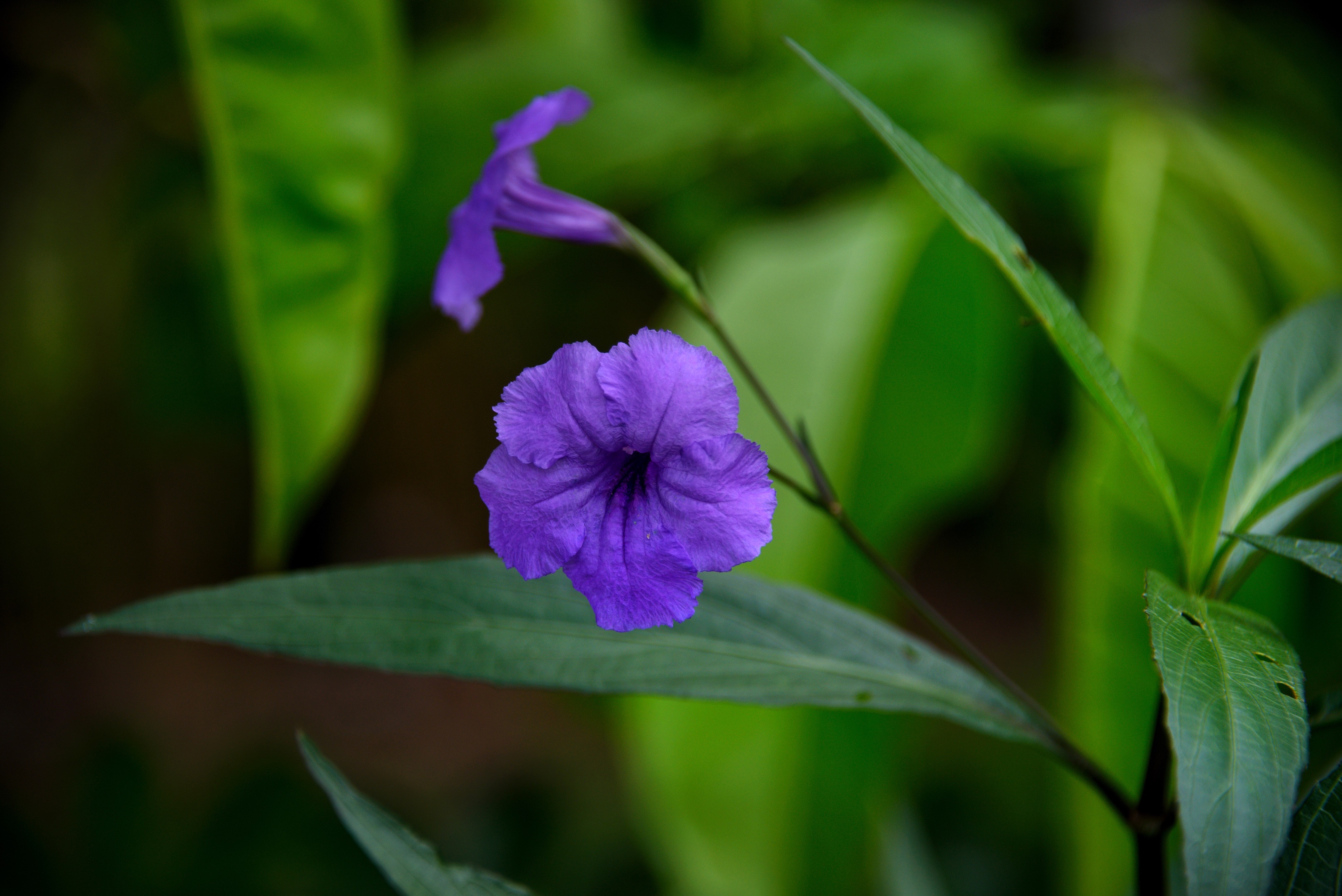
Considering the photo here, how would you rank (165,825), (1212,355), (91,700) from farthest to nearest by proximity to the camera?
(91,700)
(165,825)
(1212,355)

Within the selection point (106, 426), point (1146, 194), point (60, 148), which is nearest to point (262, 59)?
point (60, 148)

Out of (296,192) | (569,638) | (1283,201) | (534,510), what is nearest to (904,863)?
(569,638)

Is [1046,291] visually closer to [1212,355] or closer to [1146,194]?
[1212,355]

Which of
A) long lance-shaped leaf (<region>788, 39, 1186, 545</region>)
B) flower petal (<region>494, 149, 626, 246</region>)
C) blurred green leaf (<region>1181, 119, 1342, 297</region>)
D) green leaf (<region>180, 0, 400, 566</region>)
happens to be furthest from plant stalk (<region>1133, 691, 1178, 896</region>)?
blurred green leaf (<region>1181, 119, 1342, 297</region>)

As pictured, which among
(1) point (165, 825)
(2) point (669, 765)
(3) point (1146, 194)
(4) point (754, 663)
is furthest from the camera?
(1) point (165, 825)

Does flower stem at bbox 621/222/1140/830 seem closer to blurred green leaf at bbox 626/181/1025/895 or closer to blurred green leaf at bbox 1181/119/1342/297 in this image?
blurred green leaf at bbox 626/181/1025/895

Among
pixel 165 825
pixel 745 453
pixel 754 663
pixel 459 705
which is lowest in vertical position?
pixel 459 705
